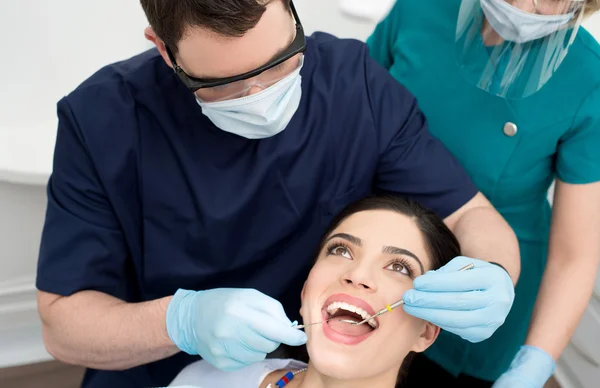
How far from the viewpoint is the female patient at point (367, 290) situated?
44.6 inches

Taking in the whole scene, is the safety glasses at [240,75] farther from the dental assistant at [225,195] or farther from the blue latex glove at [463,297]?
the blue latex glove at [463,297]

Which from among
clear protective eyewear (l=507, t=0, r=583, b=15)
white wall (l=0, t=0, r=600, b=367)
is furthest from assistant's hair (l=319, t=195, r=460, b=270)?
white wall (l=0, t=0, r=600, b=367)

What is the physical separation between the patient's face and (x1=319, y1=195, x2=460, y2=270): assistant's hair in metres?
0.02

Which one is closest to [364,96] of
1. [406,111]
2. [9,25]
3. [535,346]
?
[406,111]

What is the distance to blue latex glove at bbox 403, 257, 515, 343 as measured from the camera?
112 cm

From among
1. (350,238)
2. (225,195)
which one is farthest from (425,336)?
(225,195)

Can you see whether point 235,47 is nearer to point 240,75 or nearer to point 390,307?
point 240,75

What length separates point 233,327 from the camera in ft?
3.68

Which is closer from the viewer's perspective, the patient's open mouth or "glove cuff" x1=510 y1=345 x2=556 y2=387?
the patient's open mouth

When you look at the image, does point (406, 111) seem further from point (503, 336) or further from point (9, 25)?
point (9, 25)

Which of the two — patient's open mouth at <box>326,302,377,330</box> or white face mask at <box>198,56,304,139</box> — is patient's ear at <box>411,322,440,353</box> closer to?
patient's open mouth at <box>326,302,377,330</box>

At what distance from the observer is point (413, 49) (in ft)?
5.13

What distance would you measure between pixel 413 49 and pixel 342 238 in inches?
24.2

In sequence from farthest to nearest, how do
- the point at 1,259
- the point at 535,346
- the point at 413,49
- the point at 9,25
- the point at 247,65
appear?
1. the point at 9,25
2. the point at 1,259
3. the point at 413,49
4. the point at 535,346
5. the point at 247,65
